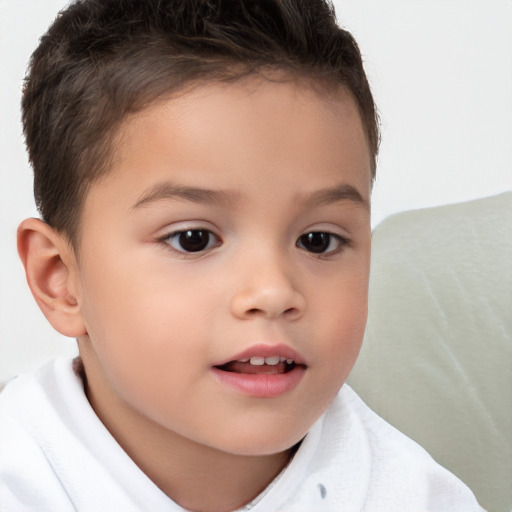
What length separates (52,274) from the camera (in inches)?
45.3

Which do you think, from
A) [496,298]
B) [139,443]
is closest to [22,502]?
[139,443]

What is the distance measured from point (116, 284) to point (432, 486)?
532 mm

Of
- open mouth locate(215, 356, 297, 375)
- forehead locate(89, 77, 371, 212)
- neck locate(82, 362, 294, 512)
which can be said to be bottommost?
neck locate(82, 362, 294, 512)

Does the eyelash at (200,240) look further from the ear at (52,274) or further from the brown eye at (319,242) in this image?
the ear at (52,274)

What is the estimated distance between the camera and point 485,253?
1.58m

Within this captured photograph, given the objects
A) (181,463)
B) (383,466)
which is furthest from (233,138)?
(383,466)

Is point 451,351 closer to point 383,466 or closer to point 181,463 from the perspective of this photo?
point 383,466

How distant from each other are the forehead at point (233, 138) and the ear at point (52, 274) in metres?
0.14

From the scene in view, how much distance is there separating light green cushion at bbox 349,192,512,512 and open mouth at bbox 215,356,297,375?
0.54m

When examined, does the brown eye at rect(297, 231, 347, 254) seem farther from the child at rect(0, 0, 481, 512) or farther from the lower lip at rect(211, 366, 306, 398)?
the lower lip at rect(211, 366, 306, 398)

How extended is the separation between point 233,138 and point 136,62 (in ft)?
0.47

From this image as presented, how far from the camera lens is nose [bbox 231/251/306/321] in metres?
0.97

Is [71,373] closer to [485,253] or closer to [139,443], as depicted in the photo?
[139,443]

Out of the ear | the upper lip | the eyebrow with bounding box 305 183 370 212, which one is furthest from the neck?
the eyebrow with bounding box 305 183 370 212
